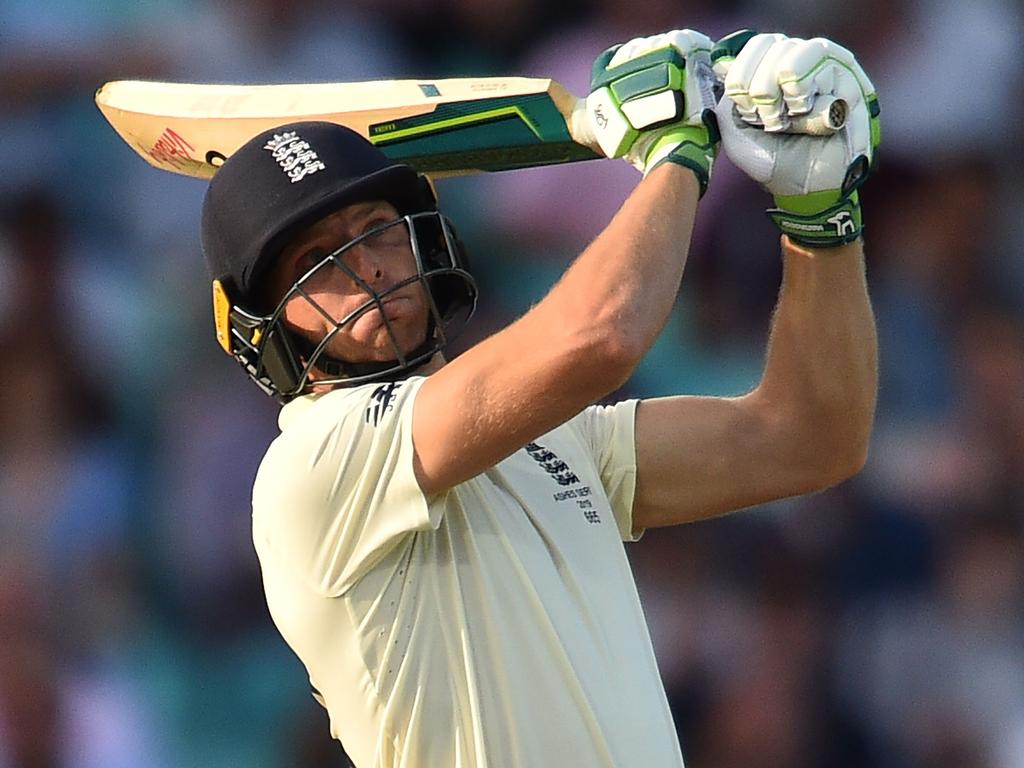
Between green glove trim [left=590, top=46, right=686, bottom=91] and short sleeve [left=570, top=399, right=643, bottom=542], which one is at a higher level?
green glove trim [left=590, top=46, right=686, bottom=91]

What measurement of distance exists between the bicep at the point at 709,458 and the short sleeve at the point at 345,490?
19.4 inches

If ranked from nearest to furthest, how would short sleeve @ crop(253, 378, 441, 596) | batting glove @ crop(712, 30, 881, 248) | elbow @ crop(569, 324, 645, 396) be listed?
1. elbow @ crop(569, 324, 645, 396)
2. short sleeve @ crop(253, 378, 441, 596)
3. batting glove @ crop(712, 30, 881, 248)

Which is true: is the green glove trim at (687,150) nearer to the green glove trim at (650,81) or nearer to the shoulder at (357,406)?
the green glove trim at (650,81)

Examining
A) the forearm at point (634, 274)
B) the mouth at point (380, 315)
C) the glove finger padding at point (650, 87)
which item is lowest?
the mouth at point (380, 315)

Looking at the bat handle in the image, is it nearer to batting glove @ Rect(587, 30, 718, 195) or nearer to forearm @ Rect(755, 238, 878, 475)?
batting glove @ Rect(587, 30, 718, 195)

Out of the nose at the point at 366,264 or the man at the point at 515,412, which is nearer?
the man at the point at 515,412

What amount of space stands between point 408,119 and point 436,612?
96 cm

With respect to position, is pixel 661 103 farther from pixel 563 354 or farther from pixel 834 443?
pixel 834 443

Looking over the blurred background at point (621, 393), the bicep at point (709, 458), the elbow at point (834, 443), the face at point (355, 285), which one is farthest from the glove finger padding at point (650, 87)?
the blurred background at point (621, 393)

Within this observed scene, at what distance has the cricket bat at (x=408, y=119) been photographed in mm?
2498

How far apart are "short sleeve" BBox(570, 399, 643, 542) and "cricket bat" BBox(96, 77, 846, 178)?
0.43 metres

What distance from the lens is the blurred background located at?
12.5ft

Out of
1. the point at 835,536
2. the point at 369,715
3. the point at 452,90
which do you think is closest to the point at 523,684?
the point at 369,715

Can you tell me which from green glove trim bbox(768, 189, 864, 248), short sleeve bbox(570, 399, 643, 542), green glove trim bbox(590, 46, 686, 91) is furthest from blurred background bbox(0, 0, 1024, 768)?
green glove trim bbox(590, 46, 686, 91)
